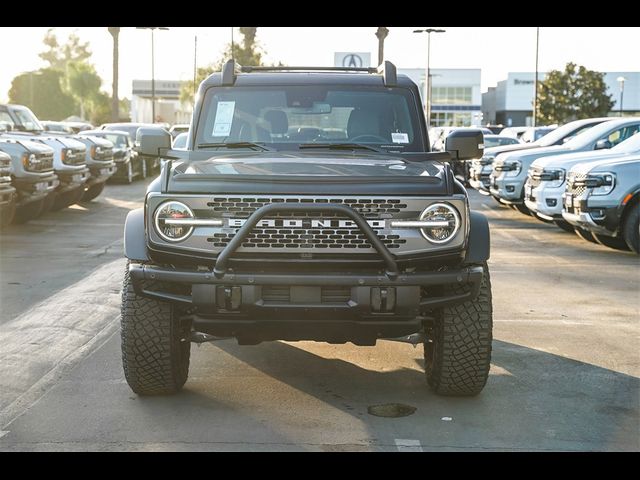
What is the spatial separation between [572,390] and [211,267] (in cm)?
238

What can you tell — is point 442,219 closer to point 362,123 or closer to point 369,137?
point 369,137

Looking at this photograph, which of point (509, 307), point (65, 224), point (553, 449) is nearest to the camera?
point (553, 449)

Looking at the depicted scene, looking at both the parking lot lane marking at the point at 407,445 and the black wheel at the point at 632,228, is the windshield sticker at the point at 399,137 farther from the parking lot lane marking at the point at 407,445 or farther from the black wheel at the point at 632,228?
the black wheel at the point at 632,228

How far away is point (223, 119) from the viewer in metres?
7.19

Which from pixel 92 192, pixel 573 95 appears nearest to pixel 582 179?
pixel 92 192

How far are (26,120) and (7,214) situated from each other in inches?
149

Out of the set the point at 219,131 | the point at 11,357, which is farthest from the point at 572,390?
the point at 11,357

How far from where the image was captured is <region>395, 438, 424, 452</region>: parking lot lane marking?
16.9ft

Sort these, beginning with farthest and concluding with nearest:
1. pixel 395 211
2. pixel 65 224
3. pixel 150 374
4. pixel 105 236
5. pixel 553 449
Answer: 1. pixel 65 224
2. pixel 105 236
3. pixel 150 374
4. pixel 395 211
5. pixel 553 449

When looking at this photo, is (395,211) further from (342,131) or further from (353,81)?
(353,81)

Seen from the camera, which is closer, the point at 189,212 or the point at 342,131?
the point at 189,212

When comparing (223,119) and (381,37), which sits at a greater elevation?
(381,37)

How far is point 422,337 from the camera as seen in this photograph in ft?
20.0

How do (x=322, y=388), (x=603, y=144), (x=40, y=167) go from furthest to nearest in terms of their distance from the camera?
(x=603, y=144) → (x=40, y=167) → (x=322, y=388)
